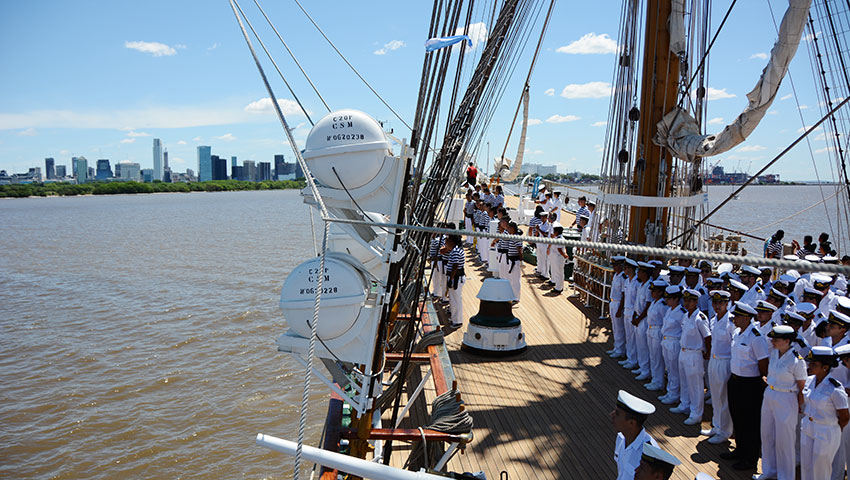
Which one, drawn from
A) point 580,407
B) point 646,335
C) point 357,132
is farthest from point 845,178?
point 357,132

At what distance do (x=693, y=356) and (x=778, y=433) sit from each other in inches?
49.8

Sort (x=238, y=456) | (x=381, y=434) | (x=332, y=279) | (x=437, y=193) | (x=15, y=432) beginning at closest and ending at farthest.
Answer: (x=332, y=279) → (x=381, y=434) → (x=437, y=193) → (x=238, y=456) → (x=15, y=432)

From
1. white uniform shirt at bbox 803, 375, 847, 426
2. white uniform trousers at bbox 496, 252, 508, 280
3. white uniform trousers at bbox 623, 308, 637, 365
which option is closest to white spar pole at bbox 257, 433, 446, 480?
white uniform shirt at bbox 803, 375, 847, 426

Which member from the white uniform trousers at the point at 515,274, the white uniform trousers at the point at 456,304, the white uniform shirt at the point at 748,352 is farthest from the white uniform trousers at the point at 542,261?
the white uniform shirt at the point at 748,352

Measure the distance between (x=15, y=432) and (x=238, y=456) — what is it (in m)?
3.84

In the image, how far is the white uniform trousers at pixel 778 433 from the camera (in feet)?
14.9

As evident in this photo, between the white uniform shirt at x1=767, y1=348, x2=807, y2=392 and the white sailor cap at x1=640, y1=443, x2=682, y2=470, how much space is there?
2258 mm

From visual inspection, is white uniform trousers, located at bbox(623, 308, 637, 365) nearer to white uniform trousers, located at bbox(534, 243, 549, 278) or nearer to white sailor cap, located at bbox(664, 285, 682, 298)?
white sailor cap, located at bbox(664, 285, 682, 298)

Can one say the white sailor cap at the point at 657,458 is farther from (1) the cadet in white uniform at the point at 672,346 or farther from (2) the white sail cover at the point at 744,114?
(2) the white sail cover at the point at 744,114

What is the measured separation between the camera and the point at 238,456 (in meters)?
8.09

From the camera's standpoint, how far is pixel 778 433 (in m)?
4.61

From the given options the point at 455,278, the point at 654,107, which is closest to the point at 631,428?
the point at 455,278

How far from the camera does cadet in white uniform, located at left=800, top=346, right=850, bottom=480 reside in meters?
4.04

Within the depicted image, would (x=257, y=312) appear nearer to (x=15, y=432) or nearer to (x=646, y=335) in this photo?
(x=15, y=432)
